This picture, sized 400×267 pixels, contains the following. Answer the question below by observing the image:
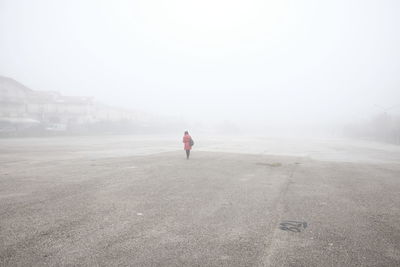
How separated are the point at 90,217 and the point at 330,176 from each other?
9779 millimetres

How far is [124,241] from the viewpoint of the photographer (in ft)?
13.7

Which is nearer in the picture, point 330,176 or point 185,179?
point 185,179

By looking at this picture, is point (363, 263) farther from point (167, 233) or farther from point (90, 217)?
point (90, 217)

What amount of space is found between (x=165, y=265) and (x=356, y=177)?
10.2m

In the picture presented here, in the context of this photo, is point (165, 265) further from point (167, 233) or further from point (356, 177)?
point (356, 177)

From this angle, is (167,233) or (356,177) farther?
(356,177)

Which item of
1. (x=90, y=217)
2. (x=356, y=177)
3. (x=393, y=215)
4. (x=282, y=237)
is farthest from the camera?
(x=356, y=177)

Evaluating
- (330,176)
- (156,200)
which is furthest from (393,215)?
(156,200)

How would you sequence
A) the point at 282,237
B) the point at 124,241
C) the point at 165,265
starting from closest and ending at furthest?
the point at 165,265, the point at 124,241, the point at 282,237

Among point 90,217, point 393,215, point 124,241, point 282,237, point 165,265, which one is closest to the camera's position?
point 165,265

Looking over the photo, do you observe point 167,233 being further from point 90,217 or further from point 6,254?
point 6,254

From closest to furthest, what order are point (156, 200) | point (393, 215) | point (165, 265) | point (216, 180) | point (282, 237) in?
1. point (165, 265)
2. point (282, 237)
3. point (393, 215)
4. point (156, 200)
5. point (216, 180)

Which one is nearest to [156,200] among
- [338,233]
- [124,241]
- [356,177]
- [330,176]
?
[124,241]

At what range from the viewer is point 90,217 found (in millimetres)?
5254
